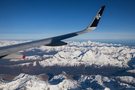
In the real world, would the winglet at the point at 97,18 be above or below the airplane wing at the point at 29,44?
above

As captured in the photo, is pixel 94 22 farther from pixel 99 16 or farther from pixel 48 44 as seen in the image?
pixel 48 44

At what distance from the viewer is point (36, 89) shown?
597 ft

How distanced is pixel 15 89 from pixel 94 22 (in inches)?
9146

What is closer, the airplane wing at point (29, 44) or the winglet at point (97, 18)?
the airplane wing at point (29, 44)

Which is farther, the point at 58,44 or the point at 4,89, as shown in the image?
the point at 4,89

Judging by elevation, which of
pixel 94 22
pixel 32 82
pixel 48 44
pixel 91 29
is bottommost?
pixel 32 82

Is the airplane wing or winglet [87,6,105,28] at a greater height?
winglet [87,6,105,28]

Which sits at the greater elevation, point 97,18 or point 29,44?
point 97,18

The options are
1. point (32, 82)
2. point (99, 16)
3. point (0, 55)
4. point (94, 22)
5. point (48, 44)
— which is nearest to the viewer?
point (0, 55)

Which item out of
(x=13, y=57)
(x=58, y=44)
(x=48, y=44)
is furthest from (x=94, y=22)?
(x=13, y=57)

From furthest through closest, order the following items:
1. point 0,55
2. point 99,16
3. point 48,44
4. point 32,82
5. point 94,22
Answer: point 32,82
point 94,22
point 99,16
point 48,44
point 0,55

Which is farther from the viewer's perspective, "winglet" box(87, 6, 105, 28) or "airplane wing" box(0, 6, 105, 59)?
"winglet" box(87, 6, 105, 28)

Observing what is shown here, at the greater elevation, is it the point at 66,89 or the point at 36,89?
the point at 36,89

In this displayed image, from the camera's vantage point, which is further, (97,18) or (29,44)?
(97,18)
